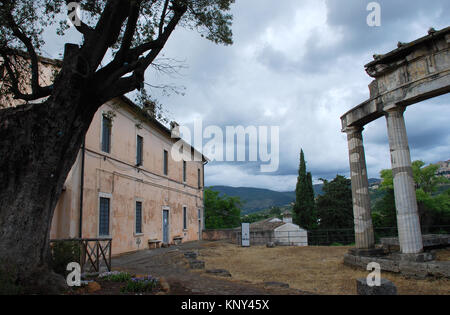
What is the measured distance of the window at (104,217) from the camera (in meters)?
13.5

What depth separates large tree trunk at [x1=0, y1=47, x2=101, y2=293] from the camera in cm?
502

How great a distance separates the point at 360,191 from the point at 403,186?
2.15 metres

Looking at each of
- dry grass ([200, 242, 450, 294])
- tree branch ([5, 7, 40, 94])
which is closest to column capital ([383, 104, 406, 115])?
dry grass ([200, 242, 450, 294])

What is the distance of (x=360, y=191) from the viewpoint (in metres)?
11.3

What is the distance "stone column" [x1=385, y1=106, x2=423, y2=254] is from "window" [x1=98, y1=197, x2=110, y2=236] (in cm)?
1151

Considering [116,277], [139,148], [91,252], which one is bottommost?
[116,277]

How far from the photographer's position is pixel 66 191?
37.6 feet

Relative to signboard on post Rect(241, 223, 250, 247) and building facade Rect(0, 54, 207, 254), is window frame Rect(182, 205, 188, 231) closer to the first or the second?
building facade Rect(0, 54, 207, 254)

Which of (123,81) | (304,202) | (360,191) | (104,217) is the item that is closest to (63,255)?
(123,81)

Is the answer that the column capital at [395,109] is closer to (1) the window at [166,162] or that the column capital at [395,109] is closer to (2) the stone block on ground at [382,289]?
(2) the stone block on ground at [382,289]

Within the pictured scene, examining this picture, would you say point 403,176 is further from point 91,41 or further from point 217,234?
point 217,234

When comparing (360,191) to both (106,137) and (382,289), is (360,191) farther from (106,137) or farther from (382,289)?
(106,137)

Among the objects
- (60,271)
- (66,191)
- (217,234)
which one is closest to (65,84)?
(60,271)

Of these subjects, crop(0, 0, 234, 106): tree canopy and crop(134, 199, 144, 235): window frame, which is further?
crop(134, 199, 144, 235): window frame
